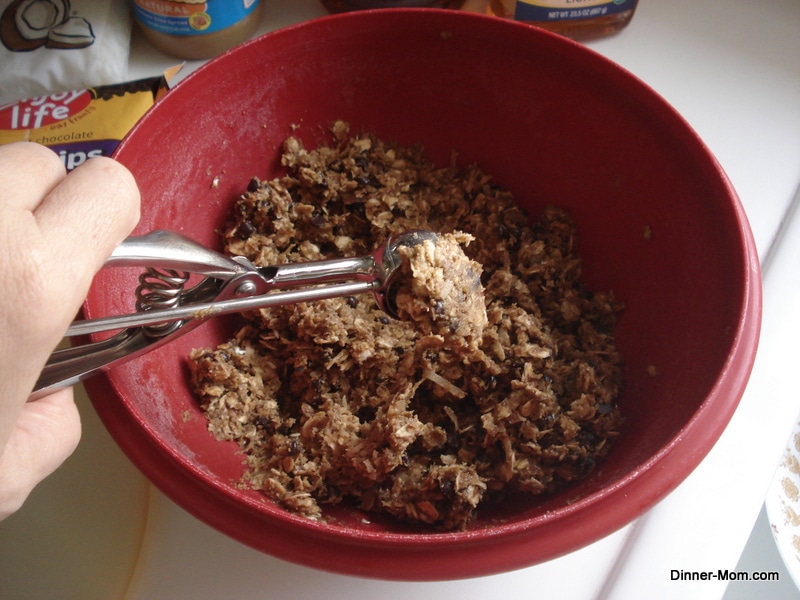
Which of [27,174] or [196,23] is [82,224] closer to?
[27,174]

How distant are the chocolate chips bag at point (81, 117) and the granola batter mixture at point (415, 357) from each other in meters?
0.35

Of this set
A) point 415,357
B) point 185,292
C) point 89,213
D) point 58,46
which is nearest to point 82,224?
point 89,213

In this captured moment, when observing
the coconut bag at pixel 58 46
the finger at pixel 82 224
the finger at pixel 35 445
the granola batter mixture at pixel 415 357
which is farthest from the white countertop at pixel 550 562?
the coconut bag at pixel 58 46

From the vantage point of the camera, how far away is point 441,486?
0.79m

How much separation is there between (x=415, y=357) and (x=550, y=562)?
1.02ft

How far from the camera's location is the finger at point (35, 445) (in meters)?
0.62

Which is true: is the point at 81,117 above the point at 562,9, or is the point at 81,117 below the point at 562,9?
below

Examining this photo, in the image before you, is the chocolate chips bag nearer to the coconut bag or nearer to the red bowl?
the coconut bag

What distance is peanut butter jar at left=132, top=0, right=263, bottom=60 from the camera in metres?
1.12

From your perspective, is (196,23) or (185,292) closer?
(185,292)

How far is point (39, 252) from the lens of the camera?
499mm

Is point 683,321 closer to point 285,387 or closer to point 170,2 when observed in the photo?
point 285,387

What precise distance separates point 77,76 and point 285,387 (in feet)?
2.48

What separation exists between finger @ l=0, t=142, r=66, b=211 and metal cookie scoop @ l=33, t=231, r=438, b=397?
78 millimetres
